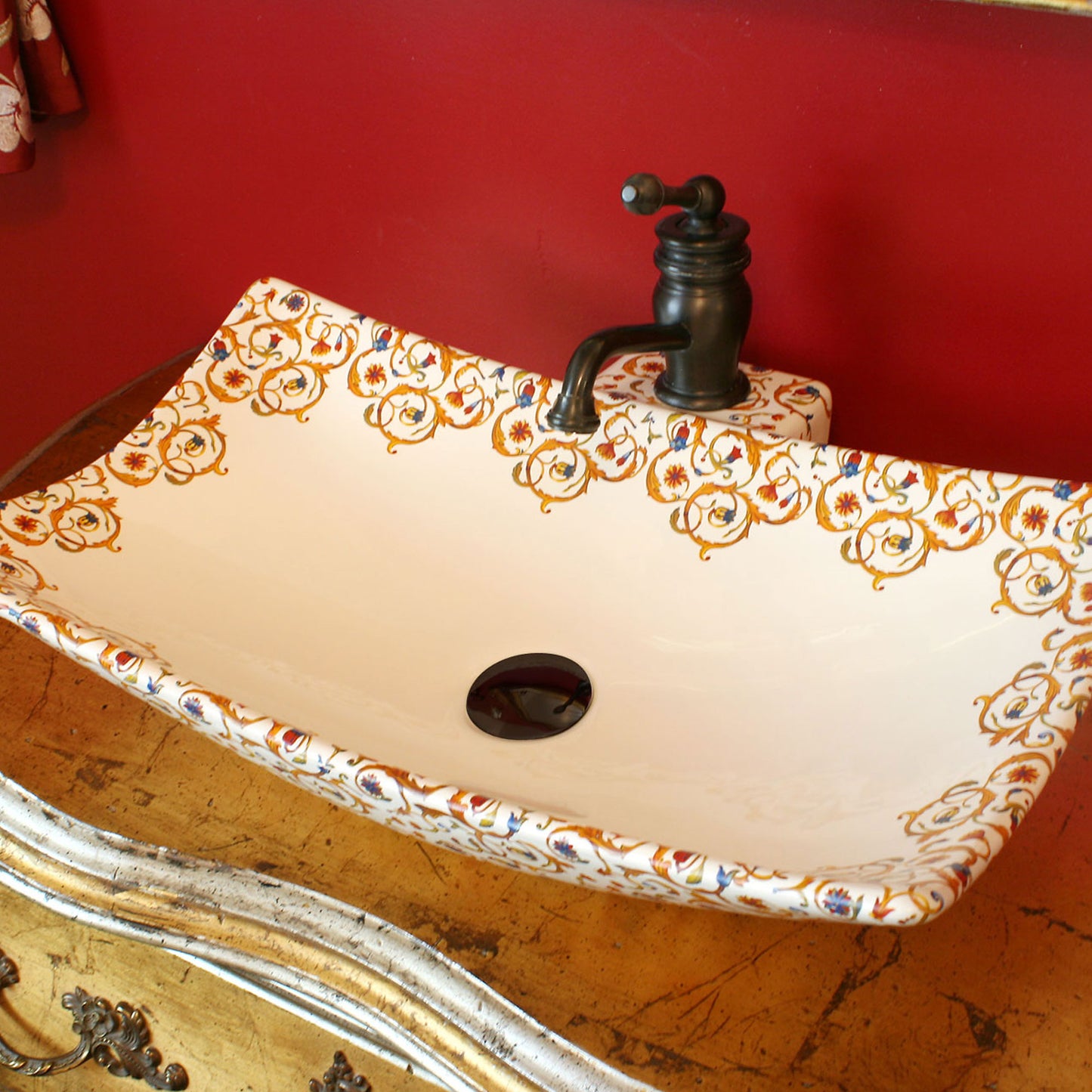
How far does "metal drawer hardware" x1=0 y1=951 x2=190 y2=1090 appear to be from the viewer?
0.70 meters

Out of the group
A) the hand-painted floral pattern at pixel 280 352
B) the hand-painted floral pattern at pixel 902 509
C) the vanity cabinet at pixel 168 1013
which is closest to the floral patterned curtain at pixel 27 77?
the hand-painted floral pattern at pixel 280 352

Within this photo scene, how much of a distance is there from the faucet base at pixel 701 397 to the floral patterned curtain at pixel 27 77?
0.72m

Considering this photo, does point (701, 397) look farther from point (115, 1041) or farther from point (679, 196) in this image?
point (115, 1041)

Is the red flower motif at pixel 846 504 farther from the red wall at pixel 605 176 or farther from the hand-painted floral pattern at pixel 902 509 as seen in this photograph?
the red wall at pixel 605 176

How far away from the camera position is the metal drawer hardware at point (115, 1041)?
0.70 meters

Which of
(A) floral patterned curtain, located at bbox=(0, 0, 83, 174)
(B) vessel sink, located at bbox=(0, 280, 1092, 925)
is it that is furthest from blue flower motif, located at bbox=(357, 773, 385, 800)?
(A) floral patterned curtain, located at bbox=(0, 0, 83, 174)

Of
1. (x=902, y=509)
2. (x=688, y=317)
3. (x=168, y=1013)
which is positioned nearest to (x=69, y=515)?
(x=168, y=1013)

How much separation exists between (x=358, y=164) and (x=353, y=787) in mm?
668

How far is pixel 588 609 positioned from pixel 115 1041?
404mm

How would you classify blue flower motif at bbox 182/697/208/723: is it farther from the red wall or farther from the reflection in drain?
the red wall

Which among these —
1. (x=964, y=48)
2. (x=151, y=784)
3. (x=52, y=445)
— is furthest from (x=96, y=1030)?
(x=964, y=48)

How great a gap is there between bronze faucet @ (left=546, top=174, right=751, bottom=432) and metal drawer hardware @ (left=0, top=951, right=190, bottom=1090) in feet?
1.50

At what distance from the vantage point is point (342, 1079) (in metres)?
0.63

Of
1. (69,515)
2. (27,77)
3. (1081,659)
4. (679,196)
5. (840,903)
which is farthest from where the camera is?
(27,77)
